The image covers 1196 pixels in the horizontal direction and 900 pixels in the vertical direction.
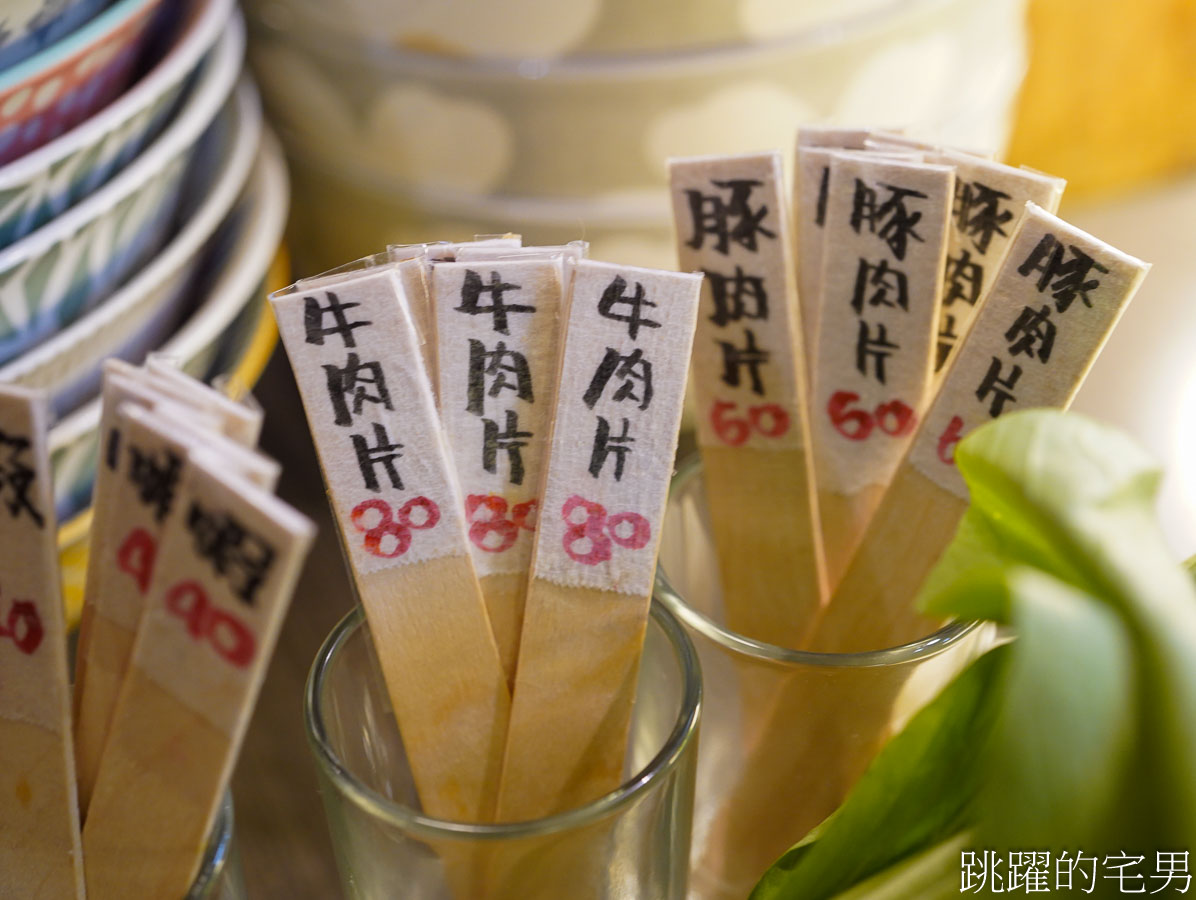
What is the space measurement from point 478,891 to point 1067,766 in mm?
174

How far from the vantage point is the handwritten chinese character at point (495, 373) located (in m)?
0.32

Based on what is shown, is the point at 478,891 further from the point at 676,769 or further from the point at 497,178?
the point at 497,178

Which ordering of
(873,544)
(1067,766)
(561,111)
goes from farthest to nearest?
(561,111)
(873,544)
(1067,766)

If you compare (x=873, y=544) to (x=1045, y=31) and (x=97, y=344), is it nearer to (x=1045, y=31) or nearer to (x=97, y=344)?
(x=97, y=344)

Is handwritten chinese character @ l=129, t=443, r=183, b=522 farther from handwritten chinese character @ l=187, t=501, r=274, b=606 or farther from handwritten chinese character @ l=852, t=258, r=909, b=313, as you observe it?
handwritten chinese character @ l=852, t=258, r=909, b=313

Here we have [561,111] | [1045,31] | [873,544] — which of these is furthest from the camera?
[1045,31]

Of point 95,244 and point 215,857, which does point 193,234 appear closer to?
point 95,244

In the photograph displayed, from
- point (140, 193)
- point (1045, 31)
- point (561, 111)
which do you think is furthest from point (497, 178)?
point (1045, 31)

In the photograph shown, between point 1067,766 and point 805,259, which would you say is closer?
point 1067,766

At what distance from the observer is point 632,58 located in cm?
49

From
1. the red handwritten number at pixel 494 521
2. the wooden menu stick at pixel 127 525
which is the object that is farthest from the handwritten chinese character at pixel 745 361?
the wooden menu stick at pixel 127 525

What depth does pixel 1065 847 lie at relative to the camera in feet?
0.85

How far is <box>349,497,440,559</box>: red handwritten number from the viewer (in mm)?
314

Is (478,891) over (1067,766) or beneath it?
beneath
